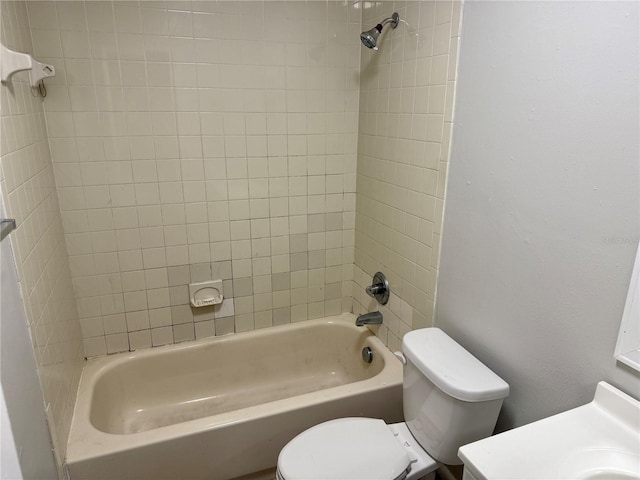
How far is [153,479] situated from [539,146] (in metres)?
1.70

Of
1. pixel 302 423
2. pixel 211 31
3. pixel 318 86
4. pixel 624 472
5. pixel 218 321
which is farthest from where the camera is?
pixel 218 321

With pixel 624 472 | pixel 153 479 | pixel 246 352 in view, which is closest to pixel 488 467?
pixel 624 472

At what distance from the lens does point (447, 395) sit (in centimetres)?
130

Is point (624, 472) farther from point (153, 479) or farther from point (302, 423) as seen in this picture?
point (153, 479)

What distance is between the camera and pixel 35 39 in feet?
5.41

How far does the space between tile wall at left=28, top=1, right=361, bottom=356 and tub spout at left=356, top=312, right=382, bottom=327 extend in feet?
1.29

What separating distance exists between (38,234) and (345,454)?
48.5 inches

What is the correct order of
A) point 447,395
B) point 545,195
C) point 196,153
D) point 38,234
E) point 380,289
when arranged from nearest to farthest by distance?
point 545,195
point 447,395
point 38,234
point 196,153
point 380,289

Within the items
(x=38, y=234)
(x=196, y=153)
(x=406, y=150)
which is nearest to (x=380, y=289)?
(x=406, y=150)

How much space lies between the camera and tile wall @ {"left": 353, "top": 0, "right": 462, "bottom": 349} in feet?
5.10

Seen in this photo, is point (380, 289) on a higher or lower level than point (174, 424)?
higher

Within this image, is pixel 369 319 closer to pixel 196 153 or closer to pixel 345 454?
pixel 345 454

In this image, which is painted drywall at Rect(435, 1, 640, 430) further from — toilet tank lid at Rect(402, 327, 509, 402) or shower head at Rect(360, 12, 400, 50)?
shower head at Rect(360, 12, 400, 50)

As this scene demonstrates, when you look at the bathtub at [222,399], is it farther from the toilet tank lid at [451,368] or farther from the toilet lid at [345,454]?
the toilet tank lid at [451,368]
